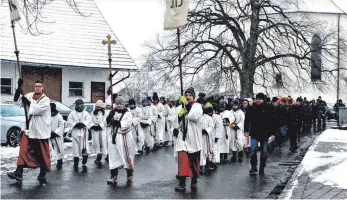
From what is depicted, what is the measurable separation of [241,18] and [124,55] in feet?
24.2

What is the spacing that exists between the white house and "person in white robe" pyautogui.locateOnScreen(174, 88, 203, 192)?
65.2 feet

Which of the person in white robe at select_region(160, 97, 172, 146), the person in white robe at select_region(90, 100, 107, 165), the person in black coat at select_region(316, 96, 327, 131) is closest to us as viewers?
the person in white robe at select_region(90, 100, 107, 165)

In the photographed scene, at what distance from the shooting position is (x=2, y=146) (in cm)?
1955

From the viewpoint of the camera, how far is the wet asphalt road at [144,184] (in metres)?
10.4

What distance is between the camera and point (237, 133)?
17234 mm

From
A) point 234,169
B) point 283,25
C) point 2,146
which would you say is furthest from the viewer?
point 283,25

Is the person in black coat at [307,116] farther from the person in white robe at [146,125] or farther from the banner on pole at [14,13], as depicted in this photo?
the banner on pole at [14,13]

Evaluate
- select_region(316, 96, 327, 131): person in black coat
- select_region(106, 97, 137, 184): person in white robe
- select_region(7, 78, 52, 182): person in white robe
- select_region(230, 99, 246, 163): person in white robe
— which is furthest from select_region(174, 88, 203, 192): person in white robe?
select_region(316, 96, 327, 131): person in black coat

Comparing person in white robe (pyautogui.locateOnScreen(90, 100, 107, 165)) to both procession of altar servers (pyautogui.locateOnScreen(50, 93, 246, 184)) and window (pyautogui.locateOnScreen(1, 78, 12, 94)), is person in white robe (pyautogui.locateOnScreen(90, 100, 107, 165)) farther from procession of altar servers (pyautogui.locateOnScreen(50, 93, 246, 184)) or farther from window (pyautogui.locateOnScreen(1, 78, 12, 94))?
window (pyautogui.locateOnScreen(1, 78, 12, 94))

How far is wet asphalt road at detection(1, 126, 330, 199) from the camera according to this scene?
10.4 metres

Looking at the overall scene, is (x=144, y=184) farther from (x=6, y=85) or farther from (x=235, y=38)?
(x=235, y=38)

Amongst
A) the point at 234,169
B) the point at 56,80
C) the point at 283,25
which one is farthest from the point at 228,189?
the point at 283,25

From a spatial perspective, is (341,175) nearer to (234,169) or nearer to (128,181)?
(234,169)

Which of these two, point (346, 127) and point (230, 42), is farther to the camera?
point (230, 42)
